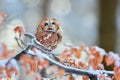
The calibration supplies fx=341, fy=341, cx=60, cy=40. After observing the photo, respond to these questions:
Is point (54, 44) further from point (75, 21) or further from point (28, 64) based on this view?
point (75, 21)

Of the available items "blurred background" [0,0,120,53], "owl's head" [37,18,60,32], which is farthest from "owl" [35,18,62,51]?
"blurred background" [0,0,120,53]

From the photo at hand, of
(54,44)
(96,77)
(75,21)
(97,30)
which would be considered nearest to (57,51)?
(54,44)

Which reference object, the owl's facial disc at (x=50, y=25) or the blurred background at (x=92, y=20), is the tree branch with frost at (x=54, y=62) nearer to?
the owl's facial disc at (x=50, y=25)

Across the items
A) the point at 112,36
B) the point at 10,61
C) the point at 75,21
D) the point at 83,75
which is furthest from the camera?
the point at 112,36

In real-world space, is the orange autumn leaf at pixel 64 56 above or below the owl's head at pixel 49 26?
below

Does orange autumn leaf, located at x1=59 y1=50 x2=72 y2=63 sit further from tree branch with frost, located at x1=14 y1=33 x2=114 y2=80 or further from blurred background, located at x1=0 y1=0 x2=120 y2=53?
blurred background, located at x1=0 y1=0 x2=120 y2=53

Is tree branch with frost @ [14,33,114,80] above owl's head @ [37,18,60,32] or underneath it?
underneath

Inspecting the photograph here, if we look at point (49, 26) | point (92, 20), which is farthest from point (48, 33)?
point (92, 20)

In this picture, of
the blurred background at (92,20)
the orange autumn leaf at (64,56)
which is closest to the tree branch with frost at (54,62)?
the orange autumn leaf at (64,56)

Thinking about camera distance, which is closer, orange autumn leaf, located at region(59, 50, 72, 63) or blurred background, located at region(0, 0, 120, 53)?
orange autumn leaf, located at region(59, 50, 72, 63)

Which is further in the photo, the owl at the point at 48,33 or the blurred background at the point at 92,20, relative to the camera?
the blurred background at the point at 92,20

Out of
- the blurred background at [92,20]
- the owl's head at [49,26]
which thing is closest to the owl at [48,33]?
the owl's head at [49,26]
